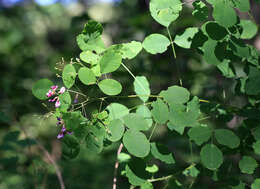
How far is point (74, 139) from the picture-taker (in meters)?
0.91

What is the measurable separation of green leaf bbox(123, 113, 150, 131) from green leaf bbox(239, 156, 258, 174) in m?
0.39

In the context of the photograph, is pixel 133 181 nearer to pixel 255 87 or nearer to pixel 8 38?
pixel 255 87

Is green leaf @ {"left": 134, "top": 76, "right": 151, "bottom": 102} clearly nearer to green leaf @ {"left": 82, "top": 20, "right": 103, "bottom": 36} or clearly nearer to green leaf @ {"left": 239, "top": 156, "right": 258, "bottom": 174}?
green leaf @ {"left": 82, "top": 20, "right": 103, "bottom": 36}

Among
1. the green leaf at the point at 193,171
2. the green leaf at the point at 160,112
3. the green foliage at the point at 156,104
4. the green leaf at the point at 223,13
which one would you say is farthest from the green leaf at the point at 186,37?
the green leaf at the point at 193,171

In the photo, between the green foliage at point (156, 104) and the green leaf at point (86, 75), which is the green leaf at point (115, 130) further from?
the green leaf at point (86, 75)

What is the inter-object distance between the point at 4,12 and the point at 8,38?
5.21 ft

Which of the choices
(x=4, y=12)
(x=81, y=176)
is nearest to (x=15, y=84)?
(x=81, y=176)

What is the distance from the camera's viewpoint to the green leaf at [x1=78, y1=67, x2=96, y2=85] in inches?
32.8

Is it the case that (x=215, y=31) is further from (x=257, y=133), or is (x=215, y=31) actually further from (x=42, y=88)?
(x=42, y=88)

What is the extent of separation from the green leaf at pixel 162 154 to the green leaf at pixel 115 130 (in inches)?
7.0

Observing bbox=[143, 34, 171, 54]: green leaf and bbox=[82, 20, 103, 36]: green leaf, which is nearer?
bbox=[82, 20, 103, 36]: green leaf

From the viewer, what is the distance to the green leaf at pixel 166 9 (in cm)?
90

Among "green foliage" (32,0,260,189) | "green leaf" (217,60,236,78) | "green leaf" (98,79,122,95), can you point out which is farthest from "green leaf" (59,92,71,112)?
"green leaf" (217,60,236,78)

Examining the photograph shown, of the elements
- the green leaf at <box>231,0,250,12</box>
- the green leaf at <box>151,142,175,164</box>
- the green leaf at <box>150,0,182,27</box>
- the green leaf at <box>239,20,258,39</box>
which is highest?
the green leaf at <box>150,0,182,27</box>
